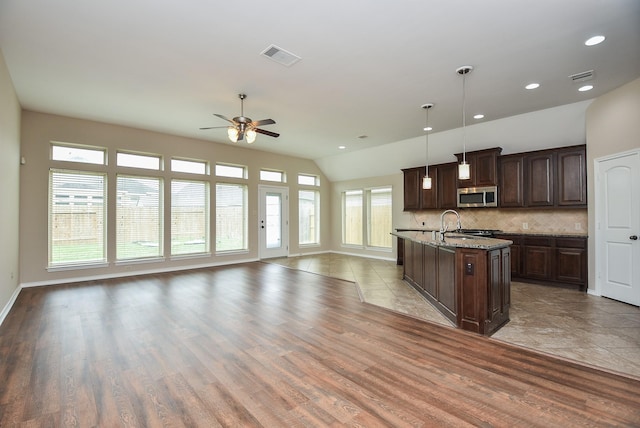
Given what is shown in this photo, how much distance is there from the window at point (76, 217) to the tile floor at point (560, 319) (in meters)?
4.98

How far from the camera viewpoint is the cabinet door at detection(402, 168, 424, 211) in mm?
7441

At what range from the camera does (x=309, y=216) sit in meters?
9.66

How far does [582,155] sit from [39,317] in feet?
27.6

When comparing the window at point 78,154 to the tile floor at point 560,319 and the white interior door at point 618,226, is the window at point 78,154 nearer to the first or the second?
the tile floor at point 560,319

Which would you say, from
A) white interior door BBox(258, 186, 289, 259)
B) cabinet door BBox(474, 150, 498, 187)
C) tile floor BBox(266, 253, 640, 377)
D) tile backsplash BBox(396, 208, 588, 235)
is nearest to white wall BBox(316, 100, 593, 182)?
cabinet door BBox(474, 150, 498, 187)

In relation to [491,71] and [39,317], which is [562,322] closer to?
[491,71]

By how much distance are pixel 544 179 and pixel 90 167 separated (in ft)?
28.4

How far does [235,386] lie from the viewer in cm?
224

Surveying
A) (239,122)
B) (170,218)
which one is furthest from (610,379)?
(170,218)

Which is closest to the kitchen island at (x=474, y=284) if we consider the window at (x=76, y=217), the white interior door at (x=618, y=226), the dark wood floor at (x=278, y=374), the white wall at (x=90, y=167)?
the dark wood floor at (x=278, y=374)

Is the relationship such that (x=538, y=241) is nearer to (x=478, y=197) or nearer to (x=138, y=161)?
(x=478, y=197)

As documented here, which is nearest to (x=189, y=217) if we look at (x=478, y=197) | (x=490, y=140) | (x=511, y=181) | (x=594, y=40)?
(x=478, y=197)

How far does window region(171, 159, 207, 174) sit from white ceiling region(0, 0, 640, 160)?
5.42 feet

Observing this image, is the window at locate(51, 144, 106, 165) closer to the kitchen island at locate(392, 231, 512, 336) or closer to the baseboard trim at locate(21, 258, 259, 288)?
the baseboard trim at locate(21, 258, 259, 288)
